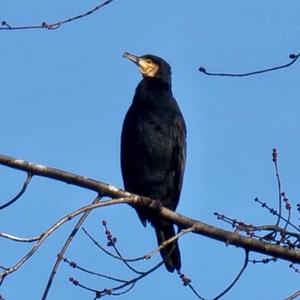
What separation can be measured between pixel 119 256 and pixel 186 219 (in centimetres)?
33

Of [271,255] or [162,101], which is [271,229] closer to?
[271,255]

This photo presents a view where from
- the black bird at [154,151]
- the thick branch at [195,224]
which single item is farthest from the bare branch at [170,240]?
the black bird at [154,151]

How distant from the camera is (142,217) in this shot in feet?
18.9

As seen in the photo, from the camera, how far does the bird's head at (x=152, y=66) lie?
6591 mm

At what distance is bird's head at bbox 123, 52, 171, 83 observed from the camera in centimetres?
659

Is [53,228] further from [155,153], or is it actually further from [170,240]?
[155,153]

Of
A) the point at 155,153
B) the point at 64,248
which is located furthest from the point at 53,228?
the point at 155,153

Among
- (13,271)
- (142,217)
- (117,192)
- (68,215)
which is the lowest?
(13,271)

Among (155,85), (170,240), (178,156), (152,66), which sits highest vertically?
(152,66)

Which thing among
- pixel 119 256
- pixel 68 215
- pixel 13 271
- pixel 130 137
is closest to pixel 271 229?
pixel 119 256

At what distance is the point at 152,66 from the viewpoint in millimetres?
6656

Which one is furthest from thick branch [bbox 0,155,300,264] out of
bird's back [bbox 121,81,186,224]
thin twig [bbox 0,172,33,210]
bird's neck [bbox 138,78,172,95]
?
bird's neck [bbox 138,78,172,95]

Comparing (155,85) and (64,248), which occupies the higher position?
(155,85)

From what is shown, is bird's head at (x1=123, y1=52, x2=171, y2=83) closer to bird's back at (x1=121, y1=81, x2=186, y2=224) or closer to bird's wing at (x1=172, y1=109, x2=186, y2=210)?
bird's back at (x1=121, y1=81, x2=186, y2=224)
